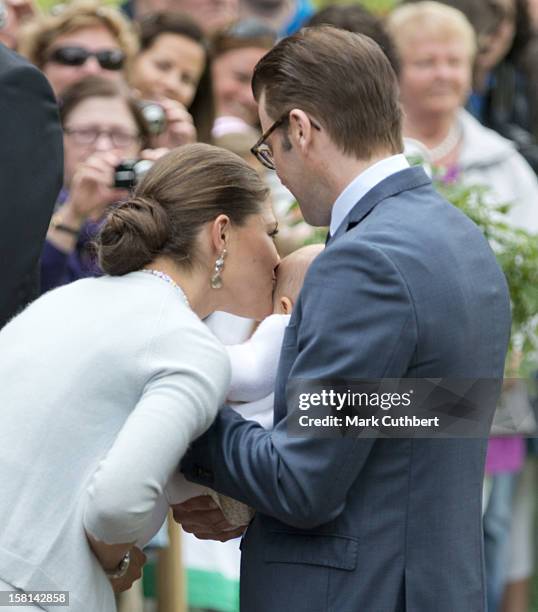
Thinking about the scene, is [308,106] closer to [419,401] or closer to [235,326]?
[419,401]

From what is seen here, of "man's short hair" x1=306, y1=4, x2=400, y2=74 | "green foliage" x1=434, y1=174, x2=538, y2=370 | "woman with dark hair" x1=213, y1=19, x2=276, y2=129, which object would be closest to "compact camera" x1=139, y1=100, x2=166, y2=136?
"man's short hair" x1=306, y1=4, x2=400, y2=74

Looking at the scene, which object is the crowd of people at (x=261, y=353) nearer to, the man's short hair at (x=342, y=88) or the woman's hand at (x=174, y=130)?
the man's short hair at (x=342, y=88)

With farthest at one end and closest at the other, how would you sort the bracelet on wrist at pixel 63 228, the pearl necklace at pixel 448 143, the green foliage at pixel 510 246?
1. the pearl necklace at pixel 448 143
2. the bracelet on wrist at pixel 63 228
3. the green foliage at pixel 510 246

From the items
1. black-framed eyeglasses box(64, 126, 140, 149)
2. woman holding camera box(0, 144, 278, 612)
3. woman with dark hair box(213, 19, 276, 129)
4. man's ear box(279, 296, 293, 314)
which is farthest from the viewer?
woman with dark hair box(213, 19, 276, 129)

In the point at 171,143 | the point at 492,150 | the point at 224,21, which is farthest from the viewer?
the point at 224,21

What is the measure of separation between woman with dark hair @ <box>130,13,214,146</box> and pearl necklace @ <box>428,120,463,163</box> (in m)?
0.91

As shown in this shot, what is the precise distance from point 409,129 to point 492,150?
0.34 meters

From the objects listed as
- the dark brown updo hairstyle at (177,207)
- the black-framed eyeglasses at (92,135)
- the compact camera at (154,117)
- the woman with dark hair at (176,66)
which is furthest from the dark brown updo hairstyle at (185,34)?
the dark brown updo hairstyle at (177,207)

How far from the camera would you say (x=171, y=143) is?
16.5 feet

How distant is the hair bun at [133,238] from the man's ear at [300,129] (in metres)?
0.30

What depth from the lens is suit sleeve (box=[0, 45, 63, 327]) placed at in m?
3.06

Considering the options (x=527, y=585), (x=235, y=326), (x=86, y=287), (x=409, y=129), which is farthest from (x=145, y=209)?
(x=527, y=585)

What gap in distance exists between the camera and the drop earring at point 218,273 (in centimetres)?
277

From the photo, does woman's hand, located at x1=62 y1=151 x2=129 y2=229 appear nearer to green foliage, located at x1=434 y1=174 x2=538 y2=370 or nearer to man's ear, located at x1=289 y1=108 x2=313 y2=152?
green foliage, located at x1=434 y1=174 x2=538 y2=370
